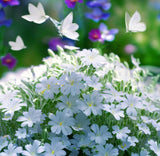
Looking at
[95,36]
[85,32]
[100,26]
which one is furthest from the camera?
[85,32]

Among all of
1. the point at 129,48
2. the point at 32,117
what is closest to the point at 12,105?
the point at 32,117

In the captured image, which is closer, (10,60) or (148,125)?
(148,125)

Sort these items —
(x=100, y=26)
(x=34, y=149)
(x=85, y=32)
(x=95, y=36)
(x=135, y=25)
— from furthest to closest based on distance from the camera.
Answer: (x=85, y=32), (x=100, y=26), (x=95, y=36), (x=135, y=25), (x=34, y=149)

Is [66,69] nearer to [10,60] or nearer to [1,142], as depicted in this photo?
[1,142]

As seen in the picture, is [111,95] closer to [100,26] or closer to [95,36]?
[95,36]

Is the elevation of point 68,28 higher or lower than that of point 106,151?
higher

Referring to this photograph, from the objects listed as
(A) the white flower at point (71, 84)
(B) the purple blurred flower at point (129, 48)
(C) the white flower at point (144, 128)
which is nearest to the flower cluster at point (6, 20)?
(A) the white flower at point (71, 84)

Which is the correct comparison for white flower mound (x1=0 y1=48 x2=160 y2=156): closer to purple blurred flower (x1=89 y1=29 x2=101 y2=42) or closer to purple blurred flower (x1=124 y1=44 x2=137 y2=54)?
purple blurred flower (x1=89 y1=29 x2=101 y2=42)

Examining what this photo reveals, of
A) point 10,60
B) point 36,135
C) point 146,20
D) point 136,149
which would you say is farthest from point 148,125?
point 146,20

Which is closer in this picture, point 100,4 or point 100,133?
point 100,133
